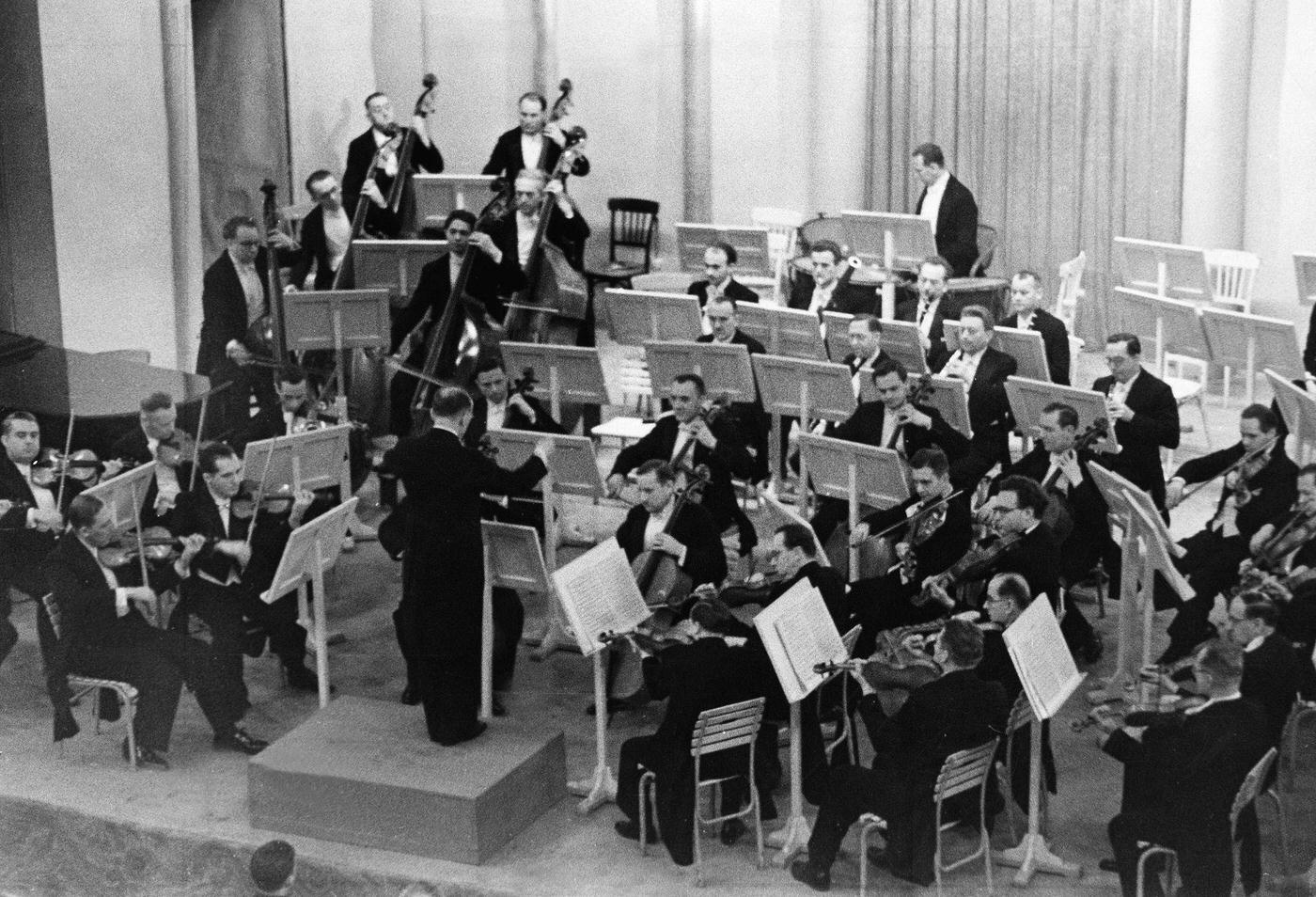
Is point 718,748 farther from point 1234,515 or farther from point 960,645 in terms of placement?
point 1234,515

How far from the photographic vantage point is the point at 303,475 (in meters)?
7.14

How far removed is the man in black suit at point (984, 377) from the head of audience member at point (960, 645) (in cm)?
229

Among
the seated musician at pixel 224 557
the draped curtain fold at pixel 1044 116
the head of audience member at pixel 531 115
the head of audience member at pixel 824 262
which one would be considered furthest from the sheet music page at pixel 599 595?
the draped curtain fold at pixel 1044 116

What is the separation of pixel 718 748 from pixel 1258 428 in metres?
2.60

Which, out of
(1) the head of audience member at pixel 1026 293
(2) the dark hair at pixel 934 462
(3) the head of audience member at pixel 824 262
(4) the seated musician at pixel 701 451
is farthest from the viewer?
(3) the head of audience member at pixel 824 262

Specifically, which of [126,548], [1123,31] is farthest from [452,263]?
[1123,31]

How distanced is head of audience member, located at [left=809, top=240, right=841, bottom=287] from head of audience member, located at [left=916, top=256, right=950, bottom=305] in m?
0.49

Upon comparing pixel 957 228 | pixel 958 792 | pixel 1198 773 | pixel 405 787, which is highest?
pixel 957 228

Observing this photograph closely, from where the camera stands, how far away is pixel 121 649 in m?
6.43

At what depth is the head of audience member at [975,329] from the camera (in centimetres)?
791

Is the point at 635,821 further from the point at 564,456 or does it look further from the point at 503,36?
the point at 503,36

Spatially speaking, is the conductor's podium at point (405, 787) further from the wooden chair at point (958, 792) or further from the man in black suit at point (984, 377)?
the man in black suit at point (984, 377)

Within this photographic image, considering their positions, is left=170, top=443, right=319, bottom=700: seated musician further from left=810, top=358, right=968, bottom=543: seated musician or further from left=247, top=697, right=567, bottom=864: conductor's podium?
left=810, top=358, right=968, bottom=543: seated musician

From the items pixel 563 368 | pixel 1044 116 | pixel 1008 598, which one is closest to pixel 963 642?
pixel 1008 598
